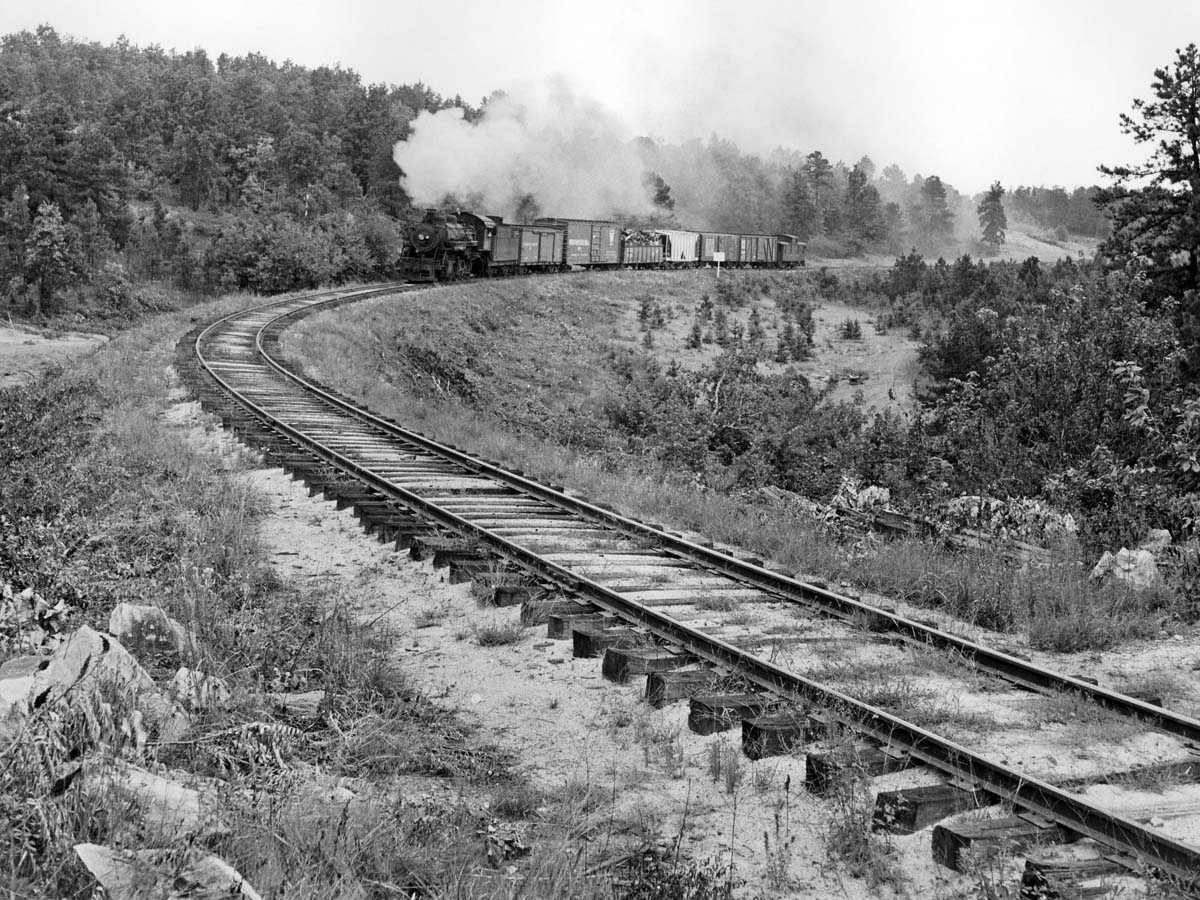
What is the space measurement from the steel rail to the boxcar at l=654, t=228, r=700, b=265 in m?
41.3

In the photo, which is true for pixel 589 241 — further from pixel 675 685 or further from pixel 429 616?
pixel 675 685

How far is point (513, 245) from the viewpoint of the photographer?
41250 mm

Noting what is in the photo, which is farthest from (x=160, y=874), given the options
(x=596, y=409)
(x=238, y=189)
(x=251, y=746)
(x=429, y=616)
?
(x=238, y=189)

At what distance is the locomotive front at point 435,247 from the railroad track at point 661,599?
74.8 feet

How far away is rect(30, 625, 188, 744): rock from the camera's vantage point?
4.14 metres

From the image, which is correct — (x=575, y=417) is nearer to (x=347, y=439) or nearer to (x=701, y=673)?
(x=347, y=439)

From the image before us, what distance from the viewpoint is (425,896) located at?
3611 mm

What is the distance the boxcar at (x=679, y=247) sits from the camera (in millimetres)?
52938

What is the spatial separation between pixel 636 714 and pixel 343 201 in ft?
210

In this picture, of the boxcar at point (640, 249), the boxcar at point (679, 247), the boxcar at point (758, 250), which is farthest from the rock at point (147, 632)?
the boxcar at point (758, 250)

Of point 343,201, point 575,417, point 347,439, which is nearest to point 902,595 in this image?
point 347,439

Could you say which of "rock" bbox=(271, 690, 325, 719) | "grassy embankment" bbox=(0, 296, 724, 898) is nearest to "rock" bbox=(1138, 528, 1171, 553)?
"grassy embankment" bbox=(0, 296, 724, 898)

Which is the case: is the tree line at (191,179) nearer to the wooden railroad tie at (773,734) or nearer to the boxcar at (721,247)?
the boxcar at (721,247)

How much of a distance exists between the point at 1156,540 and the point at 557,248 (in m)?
37.9
